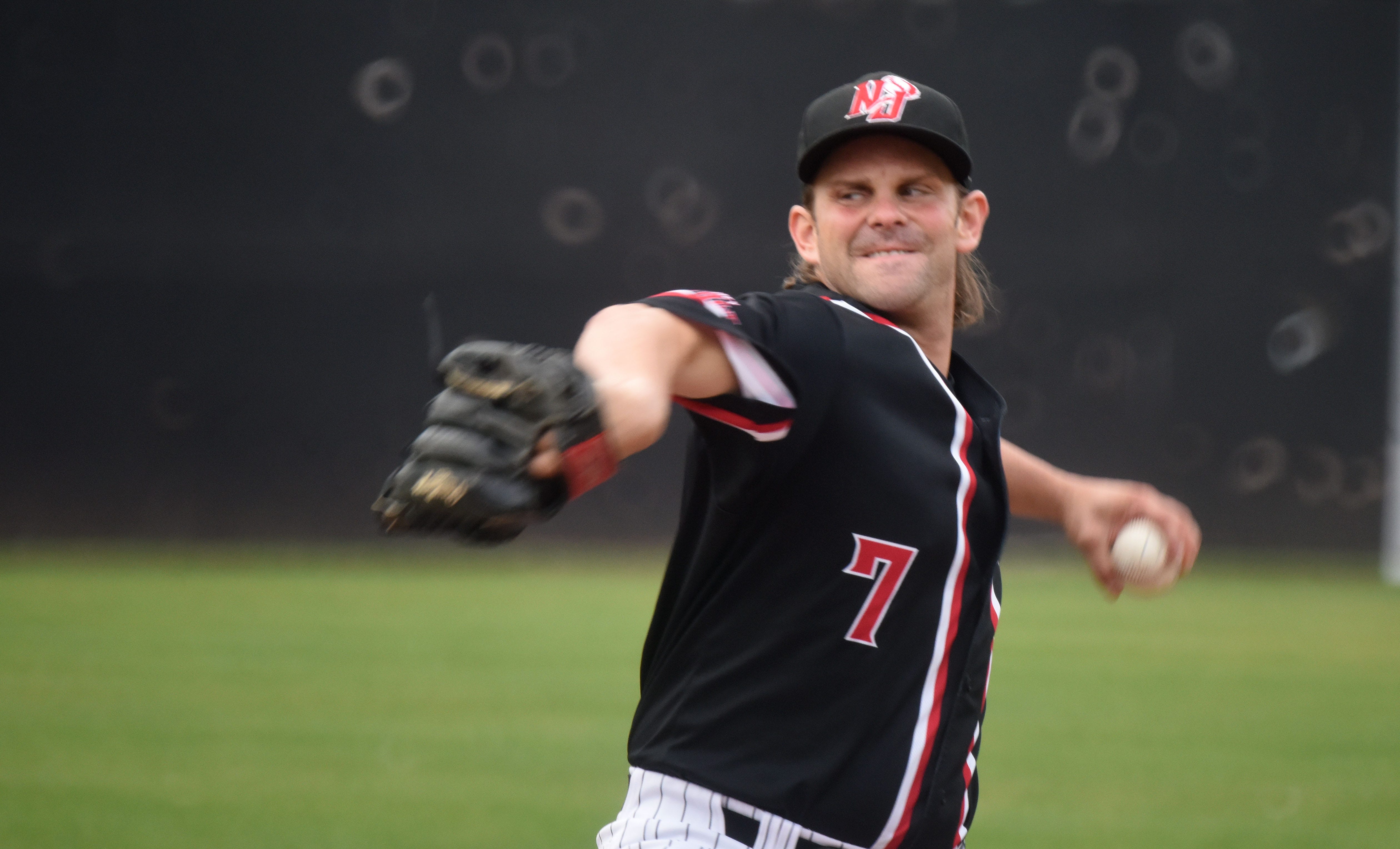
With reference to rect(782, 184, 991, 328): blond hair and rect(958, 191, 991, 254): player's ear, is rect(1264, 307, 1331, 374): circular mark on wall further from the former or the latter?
rect(958, 191, 991, 254): player's ear

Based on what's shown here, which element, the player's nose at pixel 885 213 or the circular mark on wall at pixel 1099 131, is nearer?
the player's nose at pixel 885 213

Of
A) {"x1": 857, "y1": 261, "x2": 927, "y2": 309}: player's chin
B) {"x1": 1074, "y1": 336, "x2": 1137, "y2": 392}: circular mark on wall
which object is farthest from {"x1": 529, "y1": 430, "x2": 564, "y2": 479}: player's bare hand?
{"x1": 1074, "y1": 336, "x2": 1137, "y2": 392}: circular mark on wall

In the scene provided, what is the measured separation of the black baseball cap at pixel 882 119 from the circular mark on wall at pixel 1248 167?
363 inches

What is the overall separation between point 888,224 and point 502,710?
392 cm

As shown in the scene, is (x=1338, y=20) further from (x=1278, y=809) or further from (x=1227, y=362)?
(x=1278, y=809)

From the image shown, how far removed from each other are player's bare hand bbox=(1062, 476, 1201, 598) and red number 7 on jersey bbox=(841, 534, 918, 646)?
26.8 inches

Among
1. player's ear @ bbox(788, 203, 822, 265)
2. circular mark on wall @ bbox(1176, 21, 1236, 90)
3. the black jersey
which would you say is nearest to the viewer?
the black jersey

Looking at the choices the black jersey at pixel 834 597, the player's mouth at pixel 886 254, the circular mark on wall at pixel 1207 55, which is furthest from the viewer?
the circular mark on wall at pixel 1207 55

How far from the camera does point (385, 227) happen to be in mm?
10141

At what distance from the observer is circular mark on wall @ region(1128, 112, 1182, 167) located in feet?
34.2

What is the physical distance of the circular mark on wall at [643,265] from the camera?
10414 millimetres

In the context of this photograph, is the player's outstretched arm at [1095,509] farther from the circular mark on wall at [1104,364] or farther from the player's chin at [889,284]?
the circular mark on wall at [1104,364]

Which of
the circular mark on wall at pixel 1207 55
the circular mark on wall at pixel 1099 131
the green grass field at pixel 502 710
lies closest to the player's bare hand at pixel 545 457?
the green grass field at pixel 502 710

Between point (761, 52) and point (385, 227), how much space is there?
3.12 metres
